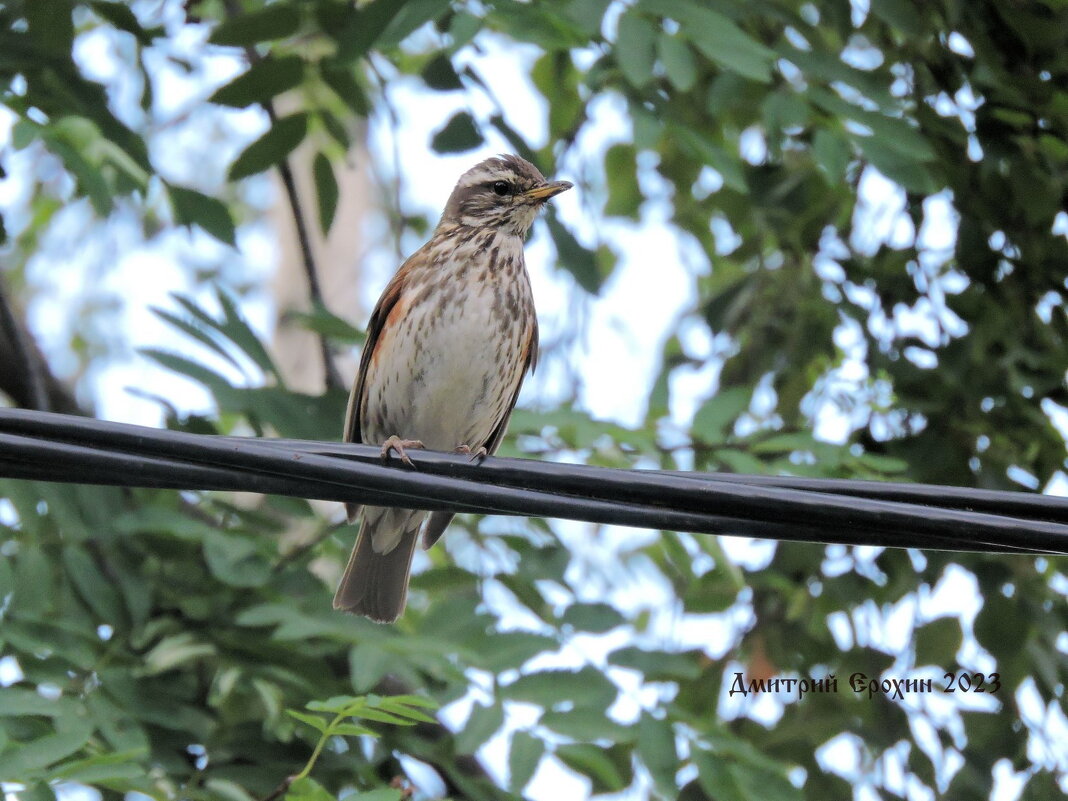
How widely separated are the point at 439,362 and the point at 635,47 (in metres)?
1.44

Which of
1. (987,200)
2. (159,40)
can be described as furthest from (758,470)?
(159,40)

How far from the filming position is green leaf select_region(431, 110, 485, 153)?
532 cm

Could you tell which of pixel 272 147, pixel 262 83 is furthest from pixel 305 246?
pixel 262 83

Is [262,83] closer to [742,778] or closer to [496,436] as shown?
[496,436]

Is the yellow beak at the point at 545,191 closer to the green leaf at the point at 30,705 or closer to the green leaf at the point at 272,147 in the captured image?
the green leaf at the point at 272,147

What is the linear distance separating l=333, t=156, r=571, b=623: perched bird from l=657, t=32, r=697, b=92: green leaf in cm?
Result: 97

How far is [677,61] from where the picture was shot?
458cm

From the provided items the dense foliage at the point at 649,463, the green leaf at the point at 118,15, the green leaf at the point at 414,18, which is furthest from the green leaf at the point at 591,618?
the green leaf at the point at 118,15

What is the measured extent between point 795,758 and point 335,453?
2.99 metres

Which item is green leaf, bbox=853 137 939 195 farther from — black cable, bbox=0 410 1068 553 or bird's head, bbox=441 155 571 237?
black cable, bbox=0 410 1068 553

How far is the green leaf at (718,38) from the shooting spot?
4.41 meters

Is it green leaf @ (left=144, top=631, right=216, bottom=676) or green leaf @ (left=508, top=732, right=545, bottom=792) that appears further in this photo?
green leaf @ (left=144, top=631, right=216, bottom=676)

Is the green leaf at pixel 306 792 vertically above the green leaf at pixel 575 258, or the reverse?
the green leaf at pixel 575 258

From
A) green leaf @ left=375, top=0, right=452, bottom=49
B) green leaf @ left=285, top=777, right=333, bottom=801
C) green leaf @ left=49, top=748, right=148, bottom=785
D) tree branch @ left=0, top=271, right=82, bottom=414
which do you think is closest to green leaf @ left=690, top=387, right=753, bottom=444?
green leaf @ left=375, top=0, right=452, bottom=49
